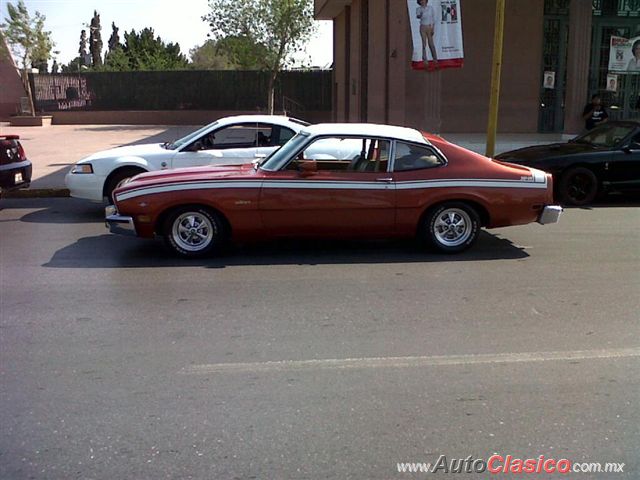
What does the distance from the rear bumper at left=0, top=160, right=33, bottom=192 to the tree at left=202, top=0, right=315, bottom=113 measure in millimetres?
22105

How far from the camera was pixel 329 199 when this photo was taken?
7.13 m

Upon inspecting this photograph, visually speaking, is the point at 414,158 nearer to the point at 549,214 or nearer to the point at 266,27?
the point at 549,214

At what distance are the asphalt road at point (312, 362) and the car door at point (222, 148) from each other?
248 centimetres

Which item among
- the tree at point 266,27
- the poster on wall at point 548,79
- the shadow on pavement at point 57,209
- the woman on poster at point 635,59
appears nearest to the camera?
the shadow on pavement at point 57,209

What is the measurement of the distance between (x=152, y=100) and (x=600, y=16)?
81.4 ft

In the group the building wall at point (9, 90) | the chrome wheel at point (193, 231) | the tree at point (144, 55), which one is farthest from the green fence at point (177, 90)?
the chrome wheel at point (193, 231)

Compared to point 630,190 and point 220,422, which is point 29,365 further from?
point 630,190

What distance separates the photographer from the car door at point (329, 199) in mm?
7094

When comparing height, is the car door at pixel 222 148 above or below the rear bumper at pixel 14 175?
above

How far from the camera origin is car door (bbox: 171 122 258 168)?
9.63 m

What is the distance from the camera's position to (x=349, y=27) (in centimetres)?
2789

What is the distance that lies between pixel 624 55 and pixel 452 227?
1259 centimetres

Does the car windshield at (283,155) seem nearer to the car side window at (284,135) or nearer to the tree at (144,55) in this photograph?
the car side window at (284,135)

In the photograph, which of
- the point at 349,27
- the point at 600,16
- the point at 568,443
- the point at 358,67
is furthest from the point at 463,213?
the point at 349,27
